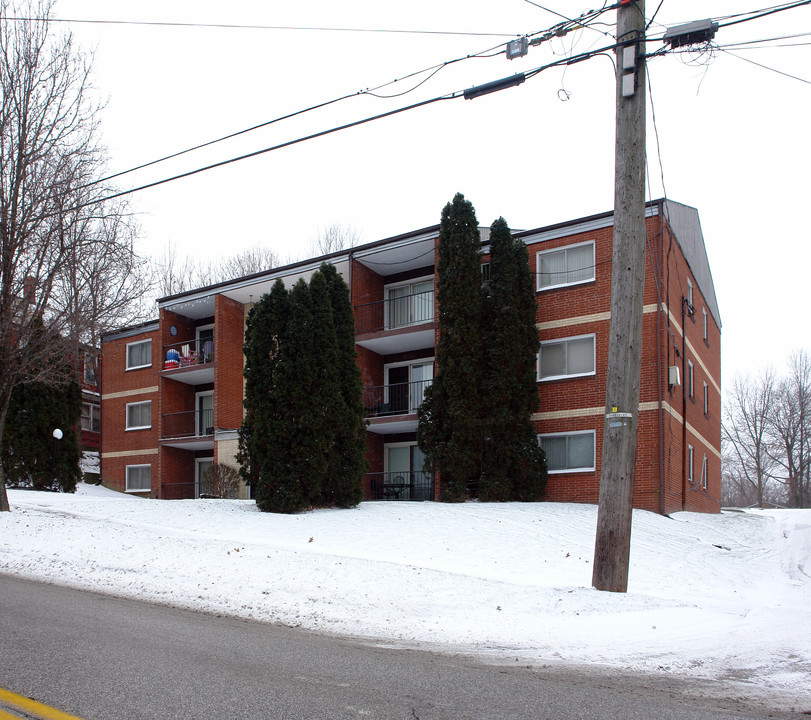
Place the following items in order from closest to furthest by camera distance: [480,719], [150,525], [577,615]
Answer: [480,719] → [577,615] → [150,525]

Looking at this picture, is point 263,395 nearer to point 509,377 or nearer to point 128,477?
point 509,377

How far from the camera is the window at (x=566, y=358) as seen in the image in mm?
21062

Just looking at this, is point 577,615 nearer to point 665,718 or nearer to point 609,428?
point 609,428

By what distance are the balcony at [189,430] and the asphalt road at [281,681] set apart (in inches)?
835

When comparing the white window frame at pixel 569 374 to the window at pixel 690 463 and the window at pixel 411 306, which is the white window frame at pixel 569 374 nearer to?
the window at pixel 411 306

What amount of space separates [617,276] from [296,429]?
28.1 feet

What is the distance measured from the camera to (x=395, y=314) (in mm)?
25422

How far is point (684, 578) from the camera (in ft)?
40.6

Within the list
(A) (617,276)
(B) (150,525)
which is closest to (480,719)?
(A) (617,276)

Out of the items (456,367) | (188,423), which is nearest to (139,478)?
(188,423)

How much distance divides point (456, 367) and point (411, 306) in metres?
5.38

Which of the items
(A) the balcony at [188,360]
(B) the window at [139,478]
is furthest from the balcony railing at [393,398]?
(B) the window at [139,478]

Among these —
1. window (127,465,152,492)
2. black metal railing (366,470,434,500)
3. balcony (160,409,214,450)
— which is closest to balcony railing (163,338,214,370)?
Result: balcony (160,409,214,450)

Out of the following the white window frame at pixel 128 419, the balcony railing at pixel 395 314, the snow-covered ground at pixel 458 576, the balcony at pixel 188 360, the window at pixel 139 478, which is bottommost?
the window at pixel 139 478
